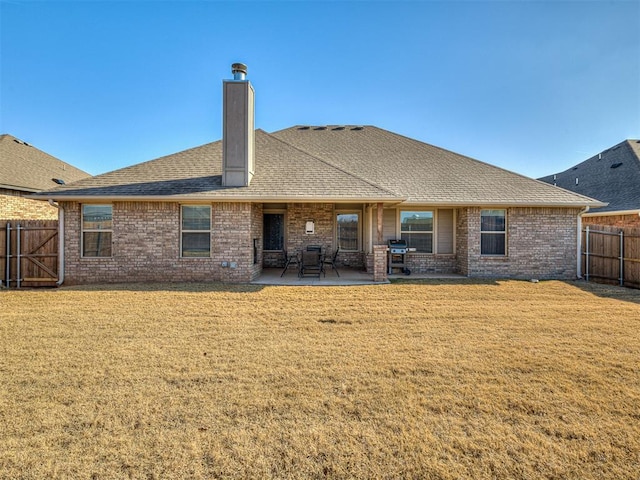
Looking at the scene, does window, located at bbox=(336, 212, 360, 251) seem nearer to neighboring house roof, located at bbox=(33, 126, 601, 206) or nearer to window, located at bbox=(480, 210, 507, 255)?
neighboring house roof, located at bbox=(33, 126, 601, 206)

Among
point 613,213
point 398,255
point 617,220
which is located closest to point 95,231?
point 398,255

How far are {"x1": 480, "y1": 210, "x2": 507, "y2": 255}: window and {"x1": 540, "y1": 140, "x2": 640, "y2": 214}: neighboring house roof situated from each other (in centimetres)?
522

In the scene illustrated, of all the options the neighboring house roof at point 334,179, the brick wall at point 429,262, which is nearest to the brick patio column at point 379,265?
the neighboring house roof at point 334,179

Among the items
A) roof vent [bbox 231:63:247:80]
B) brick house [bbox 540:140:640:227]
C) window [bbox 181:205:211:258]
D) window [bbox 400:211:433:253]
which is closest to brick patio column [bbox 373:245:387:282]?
window [bbox 400:211:433:253]

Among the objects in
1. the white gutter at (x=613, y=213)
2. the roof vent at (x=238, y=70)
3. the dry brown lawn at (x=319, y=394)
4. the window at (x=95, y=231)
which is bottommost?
the dry brown lawn at (x=319, y=394)

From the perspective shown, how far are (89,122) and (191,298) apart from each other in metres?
15.6

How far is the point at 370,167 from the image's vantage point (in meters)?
13.1

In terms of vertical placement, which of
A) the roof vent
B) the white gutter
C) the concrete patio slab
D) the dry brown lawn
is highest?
the roof vent

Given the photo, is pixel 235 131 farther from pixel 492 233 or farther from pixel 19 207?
pixel 19 207

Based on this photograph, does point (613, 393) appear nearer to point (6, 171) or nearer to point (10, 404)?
point (10, 404)

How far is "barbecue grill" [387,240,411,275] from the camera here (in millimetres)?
11461

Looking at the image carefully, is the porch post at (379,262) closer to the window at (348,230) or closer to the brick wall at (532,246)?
the window at (348,230)

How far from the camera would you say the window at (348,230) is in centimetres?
1298

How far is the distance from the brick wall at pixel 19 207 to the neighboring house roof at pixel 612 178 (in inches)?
922
